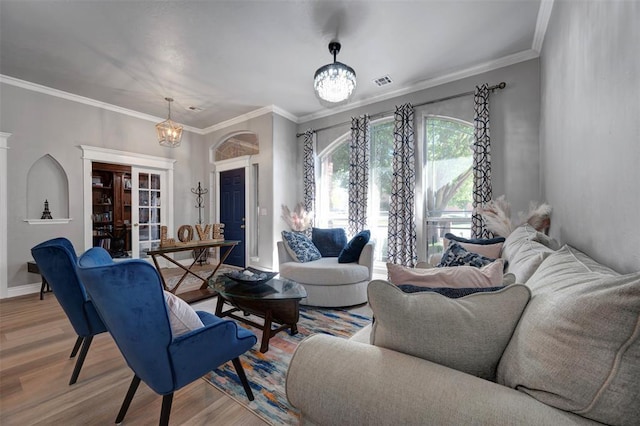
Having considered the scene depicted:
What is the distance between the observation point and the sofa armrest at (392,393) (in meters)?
0.62

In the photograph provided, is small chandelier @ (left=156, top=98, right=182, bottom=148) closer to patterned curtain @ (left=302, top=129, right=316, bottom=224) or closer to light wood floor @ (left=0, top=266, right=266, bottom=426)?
patterned curtain @ (left=302, top=129, right=316, bottom=224)

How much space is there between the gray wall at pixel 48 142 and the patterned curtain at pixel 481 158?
5.53 metres

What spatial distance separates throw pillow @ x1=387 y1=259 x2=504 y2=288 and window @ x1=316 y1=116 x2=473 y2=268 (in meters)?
2.79

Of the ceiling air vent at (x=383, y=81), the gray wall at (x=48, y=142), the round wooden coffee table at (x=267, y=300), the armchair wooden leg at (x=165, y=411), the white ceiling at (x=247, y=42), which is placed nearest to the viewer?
the armchair wooden leg at (x=165, y=411)

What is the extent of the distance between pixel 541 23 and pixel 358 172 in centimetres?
264

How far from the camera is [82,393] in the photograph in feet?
5.46

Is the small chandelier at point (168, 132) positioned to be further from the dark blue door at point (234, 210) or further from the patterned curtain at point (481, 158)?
the patterned curtain at point (481, 158)

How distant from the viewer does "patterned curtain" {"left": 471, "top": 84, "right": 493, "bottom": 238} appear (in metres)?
3.34

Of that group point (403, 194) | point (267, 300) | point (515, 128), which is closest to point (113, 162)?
point (267, 300)

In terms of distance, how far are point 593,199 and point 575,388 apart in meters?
1.31

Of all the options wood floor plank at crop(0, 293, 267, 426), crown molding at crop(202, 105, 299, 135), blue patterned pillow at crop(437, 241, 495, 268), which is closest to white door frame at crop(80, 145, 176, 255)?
crown molding at crop(202, 105, 299, 135)

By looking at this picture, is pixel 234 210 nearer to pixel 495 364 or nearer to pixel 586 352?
pixel 495 364

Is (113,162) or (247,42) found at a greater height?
(247,42)

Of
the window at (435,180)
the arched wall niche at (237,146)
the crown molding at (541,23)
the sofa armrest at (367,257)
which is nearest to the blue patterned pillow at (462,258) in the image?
the sofa armrest at (367,257)
